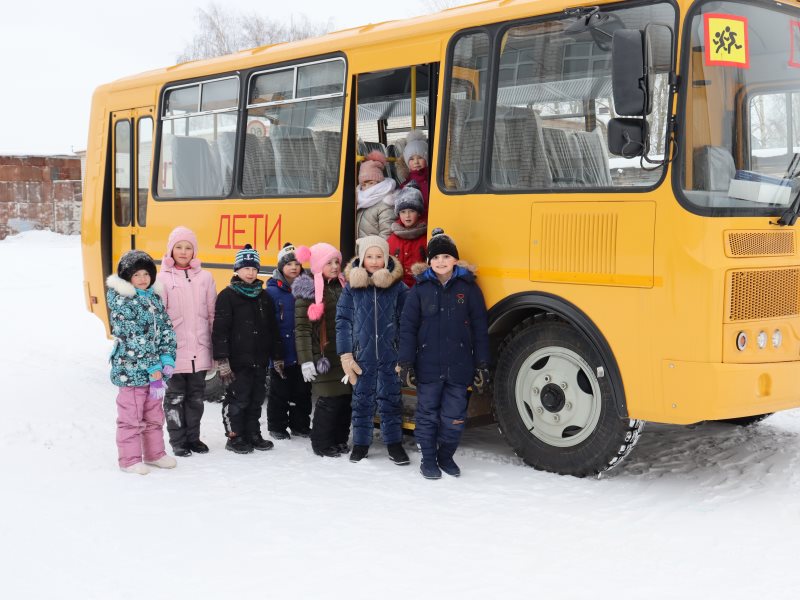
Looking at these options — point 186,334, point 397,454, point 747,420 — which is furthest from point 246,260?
Answer: point 747,420

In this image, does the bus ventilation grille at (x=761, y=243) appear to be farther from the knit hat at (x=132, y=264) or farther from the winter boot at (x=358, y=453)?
the knit hat at (x=132, y=264)

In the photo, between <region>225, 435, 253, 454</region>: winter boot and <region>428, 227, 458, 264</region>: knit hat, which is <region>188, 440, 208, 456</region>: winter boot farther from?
<region>428, 227, 458, 264</region>: knit hat

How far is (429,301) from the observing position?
593cm

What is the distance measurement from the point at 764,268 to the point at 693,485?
4.59ft

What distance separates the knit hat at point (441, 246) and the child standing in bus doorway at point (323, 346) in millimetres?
964

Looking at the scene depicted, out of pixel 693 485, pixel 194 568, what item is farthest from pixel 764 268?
pixel 194 568

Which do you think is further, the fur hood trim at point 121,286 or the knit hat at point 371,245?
the knit hat at point 371,245

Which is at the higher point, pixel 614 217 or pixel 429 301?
pixel 614 217

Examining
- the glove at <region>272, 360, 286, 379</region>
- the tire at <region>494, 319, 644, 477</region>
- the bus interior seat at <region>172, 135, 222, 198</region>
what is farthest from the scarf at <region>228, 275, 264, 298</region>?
the bus interior seat at <region>172, 135, 222, 198</region>

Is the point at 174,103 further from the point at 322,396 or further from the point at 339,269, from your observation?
the point at 322,396

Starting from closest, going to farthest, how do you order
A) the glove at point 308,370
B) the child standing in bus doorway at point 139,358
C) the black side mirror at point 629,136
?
the black side mirror at point 629,136 < the child standing in bus doorway at point 139,358 < the glove at point 308,370

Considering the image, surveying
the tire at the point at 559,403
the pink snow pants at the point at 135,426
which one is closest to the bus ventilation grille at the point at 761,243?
the tire at the point at 559,403

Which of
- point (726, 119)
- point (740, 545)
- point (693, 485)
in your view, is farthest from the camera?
point (693, 485)

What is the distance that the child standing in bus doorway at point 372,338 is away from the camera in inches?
244
